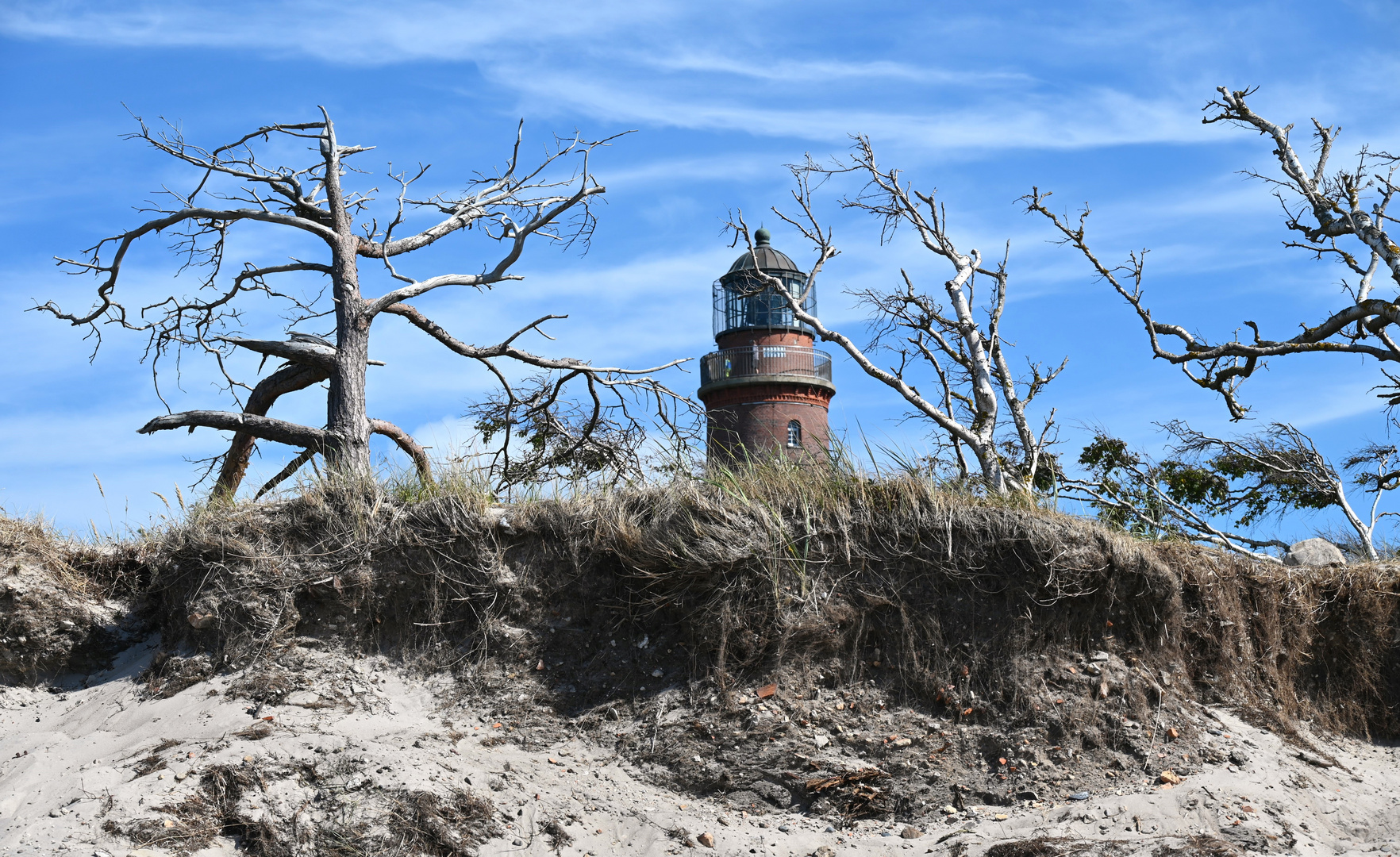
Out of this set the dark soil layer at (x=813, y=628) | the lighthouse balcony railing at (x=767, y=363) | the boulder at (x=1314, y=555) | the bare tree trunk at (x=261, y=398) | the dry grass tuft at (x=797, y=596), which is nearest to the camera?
the dark soil layer at (x=813, y=628)

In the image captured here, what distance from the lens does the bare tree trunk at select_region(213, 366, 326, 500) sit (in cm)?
1202

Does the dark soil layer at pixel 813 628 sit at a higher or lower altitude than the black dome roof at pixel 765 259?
lower

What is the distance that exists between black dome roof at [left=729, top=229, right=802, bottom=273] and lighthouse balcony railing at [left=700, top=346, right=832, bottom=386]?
1972 mm

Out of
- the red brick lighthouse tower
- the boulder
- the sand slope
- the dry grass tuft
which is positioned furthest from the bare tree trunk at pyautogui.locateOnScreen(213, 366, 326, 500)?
the red brick lighthouse tower

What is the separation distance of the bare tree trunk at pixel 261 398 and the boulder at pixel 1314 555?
33.5 ft

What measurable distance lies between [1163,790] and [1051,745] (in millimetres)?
719

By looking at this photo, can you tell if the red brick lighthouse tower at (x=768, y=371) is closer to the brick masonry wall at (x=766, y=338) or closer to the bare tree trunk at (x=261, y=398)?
the brick masonry wall at (x=766, y=338)

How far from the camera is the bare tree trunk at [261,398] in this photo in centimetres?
1202

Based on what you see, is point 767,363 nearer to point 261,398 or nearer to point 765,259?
point 765,259

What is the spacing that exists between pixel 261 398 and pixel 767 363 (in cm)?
1482

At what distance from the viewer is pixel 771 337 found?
2552 cm

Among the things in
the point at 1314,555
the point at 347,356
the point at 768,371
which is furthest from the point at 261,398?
the point at 768,371

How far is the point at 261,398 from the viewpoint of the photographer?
12.2 m

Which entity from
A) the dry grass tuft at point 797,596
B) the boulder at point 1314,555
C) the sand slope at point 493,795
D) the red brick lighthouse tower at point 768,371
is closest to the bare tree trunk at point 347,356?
the dry grass tuft at point 797,596
